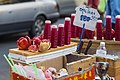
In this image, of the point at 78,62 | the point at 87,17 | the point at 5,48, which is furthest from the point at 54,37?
the point at 5,48

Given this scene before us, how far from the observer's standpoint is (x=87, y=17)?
12.2 feet

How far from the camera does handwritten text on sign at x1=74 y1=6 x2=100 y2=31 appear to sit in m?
3.73

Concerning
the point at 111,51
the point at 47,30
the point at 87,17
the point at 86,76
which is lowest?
the point at 86,76

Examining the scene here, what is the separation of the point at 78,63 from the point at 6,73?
3.86 m

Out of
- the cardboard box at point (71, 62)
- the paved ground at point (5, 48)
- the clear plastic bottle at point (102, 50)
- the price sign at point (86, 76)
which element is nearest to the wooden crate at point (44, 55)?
the cardboard box at point (71, 62)

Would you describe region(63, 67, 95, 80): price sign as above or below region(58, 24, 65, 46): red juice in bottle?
below

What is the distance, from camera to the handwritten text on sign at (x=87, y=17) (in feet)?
12.2

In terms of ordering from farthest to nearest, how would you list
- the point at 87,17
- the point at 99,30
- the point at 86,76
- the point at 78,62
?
the point at 99,30 → the point at 87,17 → the point at 78,62 → the point at 86,76

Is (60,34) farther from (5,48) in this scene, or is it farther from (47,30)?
(5,48)

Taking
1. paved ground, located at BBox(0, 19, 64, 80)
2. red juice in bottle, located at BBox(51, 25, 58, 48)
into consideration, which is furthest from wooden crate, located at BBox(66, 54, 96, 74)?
paved ground, located at BBox(0, 19, 64, 80)

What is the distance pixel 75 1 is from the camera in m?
13.4

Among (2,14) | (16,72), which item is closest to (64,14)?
(2,14)

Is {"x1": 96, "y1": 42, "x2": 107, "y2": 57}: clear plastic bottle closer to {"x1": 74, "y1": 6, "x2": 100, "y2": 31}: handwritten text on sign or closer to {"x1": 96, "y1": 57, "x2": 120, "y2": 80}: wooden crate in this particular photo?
{"x1": 96, "y1": 57, "x2": 120, "y2": 80}: wooden crate

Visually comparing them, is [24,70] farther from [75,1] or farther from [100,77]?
[75,1]
